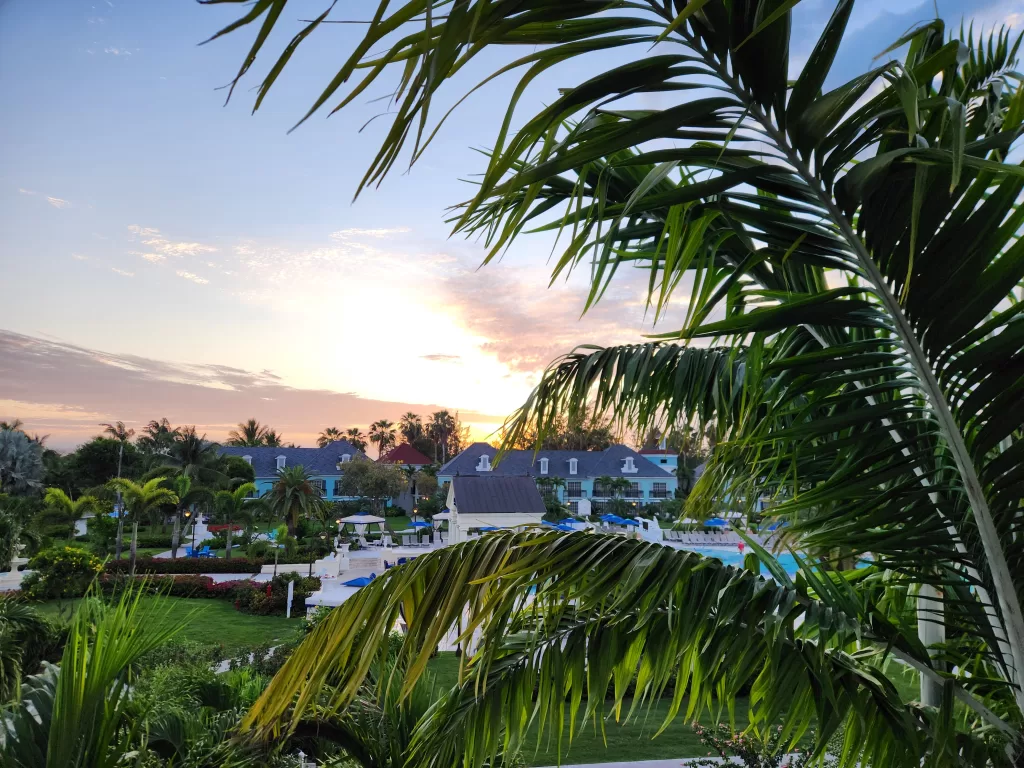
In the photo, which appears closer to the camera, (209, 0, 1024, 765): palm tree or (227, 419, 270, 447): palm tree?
(209, 0, 1024, 765): palm tree

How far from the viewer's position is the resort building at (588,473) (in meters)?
32.6

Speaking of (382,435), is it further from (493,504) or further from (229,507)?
(493,504)

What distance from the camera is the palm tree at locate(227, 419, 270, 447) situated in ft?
162

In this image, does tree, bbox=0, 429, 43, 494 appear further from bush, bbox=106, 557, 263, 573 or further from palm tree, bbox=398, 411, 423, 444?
palm tree, bbox=398, 411, 423, 444

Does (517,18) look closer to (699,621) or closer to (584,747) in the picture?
(699,621)

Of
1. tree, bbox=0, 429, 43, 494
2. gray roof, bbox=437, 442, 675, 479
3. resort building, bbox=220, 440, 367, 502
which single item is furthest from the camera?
resort building, bbox=220, 440, 367, 502

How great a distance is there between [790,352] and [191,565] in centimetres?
2159

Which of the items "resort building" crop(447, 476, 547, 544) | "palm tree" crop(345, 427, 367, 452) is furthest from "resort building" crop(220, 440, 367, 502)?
"resort building" crop(447, 476, 547, 544)

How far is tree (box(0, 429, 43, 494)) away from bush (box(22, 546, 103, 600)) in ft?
62.5

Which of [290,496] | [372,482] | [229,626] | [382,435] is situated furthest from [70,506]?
[382,435]

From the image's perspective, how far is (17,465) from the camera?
29391mm

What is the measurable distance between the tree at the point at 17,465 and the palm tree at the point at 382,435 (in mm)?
28245

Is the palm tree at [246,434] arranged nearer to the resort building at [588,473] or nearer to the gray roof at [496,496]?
the resort building at [588,473]

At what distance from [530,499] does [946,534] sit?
1884 centimetres
